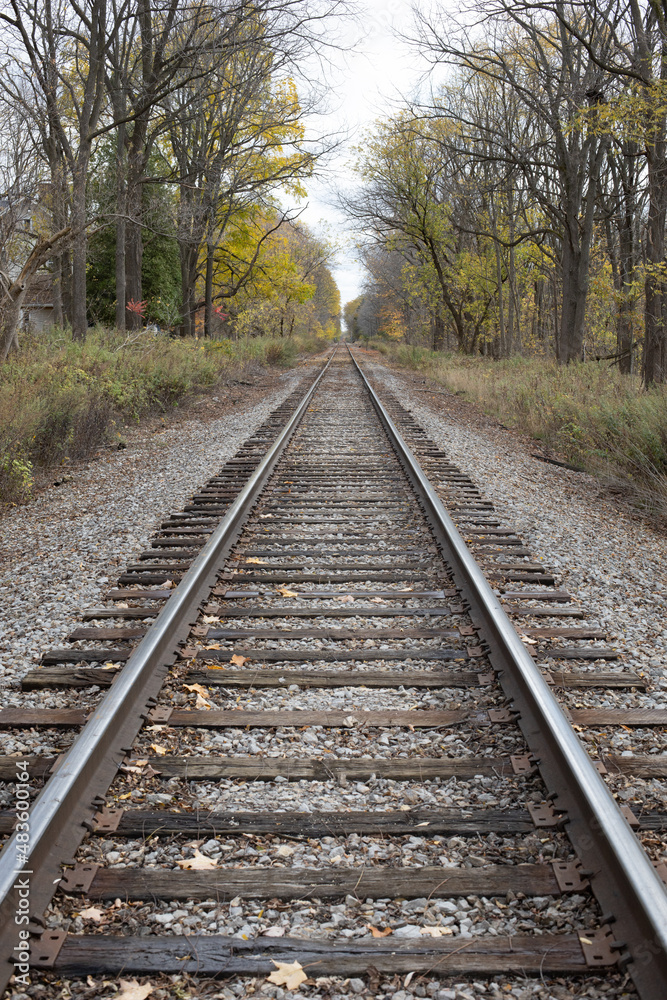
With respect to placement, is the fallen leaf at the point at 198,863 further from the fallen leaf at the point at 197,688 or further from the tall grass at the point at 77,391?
the tall grass at the point at 77,391

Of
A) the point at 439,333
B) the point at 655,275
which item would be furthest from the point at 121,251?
the point at 439,333

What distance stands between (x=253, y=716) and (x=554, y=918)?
151 cm

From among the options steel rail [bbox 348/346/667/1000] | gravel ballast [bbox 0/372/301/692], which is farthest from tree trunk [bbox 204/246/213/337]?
steel rail [bbox 348/346/667/1000]

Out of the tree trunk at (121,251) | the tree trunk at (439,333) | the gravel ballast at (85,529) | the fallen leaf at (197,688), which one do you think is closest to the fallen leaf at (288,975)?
the fallen leaf at (197,688)

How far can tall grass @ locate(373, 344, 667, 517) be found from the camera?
7.61 metres

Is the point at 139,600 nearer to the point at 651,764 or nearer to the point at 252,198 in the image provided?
the point at 651,764

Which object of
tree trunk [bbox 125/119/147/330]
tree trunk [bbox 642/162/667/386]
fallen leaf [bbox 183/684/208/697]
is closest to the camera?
fallen leaf [bbox 183/684/208/697]

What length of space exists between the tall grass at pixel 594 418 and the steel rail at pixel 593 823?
13.8 ft

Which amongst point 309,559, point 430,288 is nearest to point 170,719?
point 309,559

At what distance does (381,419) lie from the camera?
1242cm

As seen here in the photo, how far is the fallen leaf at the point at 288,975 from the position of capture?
183cm

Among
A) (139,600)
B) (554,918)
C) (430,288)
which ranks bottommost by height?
(554,918)

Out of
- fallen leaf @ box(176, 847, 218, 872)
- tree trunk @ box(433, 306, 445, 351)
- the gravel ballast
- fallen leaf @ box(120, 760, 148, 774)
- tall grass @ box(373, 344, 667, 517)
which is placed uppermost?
tree trunk @ box(433, 306, 445, 351)

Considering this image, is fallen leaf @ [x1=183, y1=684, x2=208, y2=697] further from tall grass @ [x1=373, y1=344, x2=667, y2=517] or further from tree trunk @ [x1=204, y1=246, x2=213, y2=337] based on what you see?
tree trunk @ [x1=204, y1=246, x2=213, y2=337]
